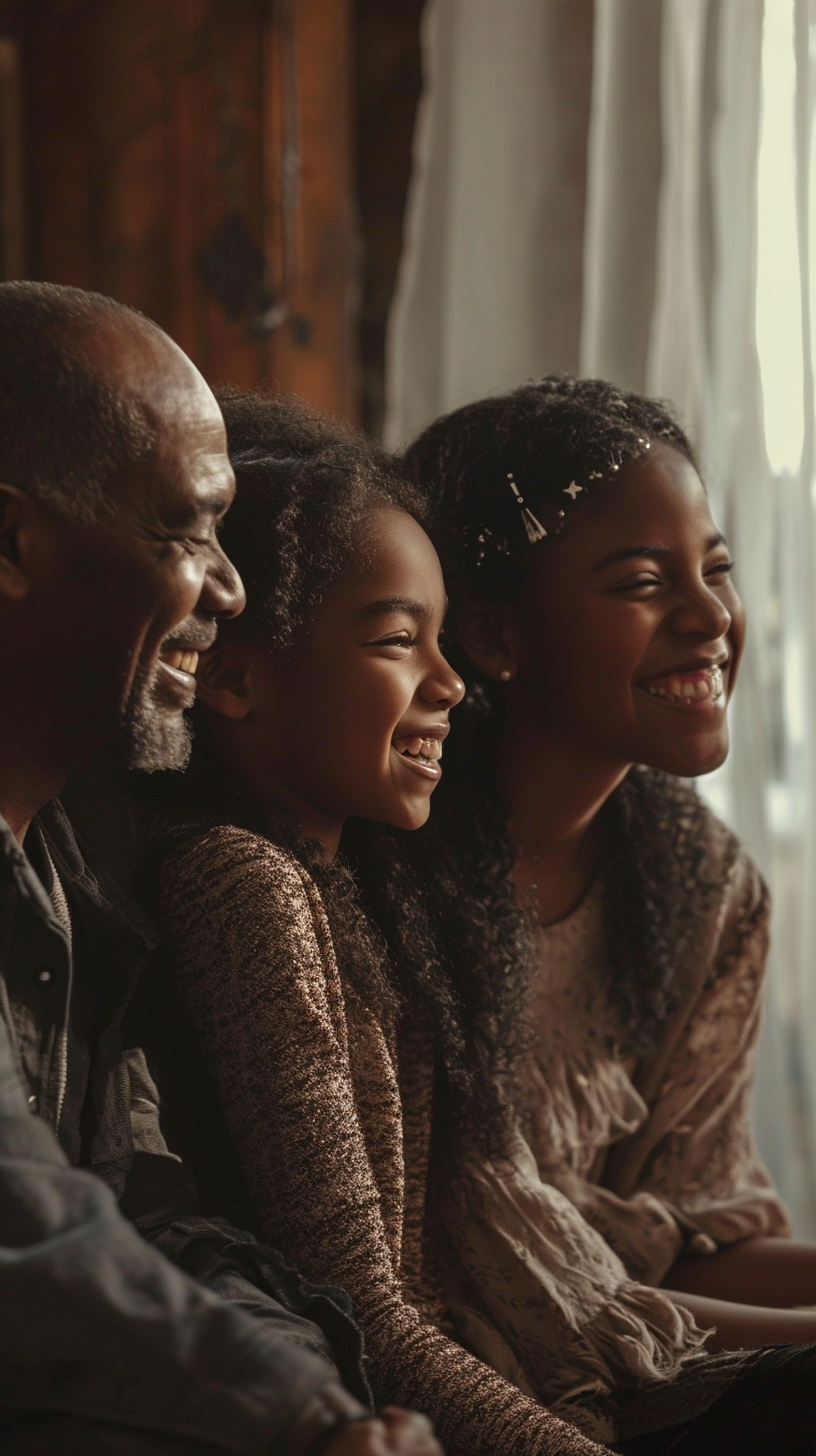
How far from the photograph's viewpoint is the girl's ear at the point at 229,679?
50.3 inches

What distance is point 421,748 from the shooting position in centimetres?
131

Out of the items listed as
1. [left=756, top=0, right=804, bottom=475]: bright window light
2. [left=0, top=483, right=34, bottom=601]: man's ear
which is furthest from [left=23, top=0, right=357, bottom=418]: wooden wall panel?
[left=0, top=483, right=34, bottom=601]: man's ear

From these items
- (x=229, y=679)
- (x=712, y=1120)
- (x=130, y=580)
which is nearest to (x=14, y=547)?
(x=130, y=580)

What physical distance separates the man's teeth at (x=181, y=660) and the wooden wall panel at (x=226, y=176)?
1.89 meters

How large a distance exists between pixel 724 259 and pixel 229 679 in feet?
4.33

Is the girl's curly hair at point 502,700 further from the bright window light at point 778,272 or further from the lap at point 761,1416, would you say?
the bright window light at point 778,272

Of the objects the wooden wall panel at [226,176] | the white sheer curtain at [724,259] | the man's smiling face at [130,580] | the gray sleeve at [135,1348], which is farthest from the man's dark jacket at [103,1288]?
the wooden wall panel at [226,176]

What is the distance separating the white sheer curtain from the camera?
2.17 meters

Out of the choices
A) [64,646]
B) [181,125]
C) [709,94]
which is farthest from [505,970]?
[181,125]

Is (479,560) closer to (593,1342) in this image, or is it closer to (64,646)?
(64,646)

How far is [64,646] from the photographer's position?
1.00 metres

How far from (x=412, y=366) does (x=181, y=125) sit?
71 cm

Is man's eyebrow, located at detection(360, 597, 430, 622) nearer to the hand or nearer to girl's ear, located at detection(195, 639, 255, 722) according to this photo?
girl's ear, located at detection(195, 639, 255, 722)

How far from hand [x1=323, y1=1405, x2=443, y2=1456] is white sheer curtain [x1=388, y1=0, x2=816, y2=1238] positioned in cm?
144
